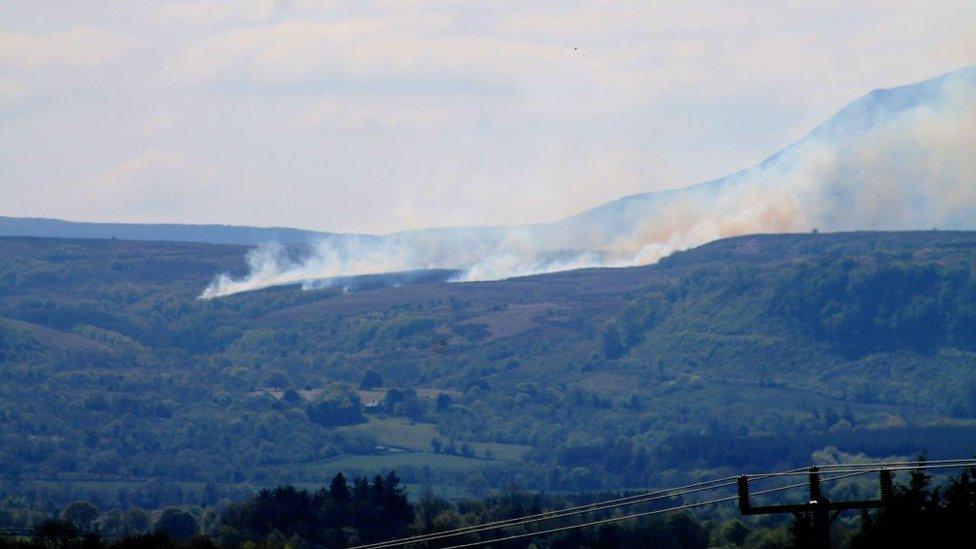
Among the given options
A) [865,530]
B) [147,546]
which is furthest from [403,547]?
[865,530]

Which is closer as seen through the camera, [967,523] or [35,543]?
[967,523]

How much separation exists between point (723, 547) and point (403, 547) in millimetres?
32314

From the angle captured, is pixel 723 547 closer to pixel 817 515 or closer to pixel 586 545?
pixel 586 545

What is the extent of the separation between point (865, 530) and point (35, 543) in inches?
2927

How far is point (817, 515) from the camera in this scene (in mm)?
71938

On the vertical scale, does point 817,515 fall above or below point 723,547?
above

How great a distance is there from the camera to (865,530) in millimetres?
99188

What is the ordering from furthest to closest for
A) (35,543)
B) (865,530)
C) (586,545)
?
1. (586,545)
2. (35,543)
3. (865,530)

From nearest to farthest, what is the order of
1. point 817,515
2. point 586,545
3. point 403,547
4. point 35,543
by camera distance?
point 817,515, point 35,543, point 403,547, point 586,545

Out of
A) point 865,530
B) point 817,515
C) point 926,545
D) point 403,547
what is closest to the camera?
point 817,515

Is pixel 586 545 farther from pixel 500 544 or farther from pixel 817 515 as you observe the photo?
pixel 817 515

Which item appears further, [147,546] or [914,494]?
[147,546]

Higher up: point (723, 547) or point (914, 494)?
point (914, 494)

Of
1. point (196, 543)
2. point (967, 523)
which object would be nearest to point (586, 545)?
point (196, 543)
